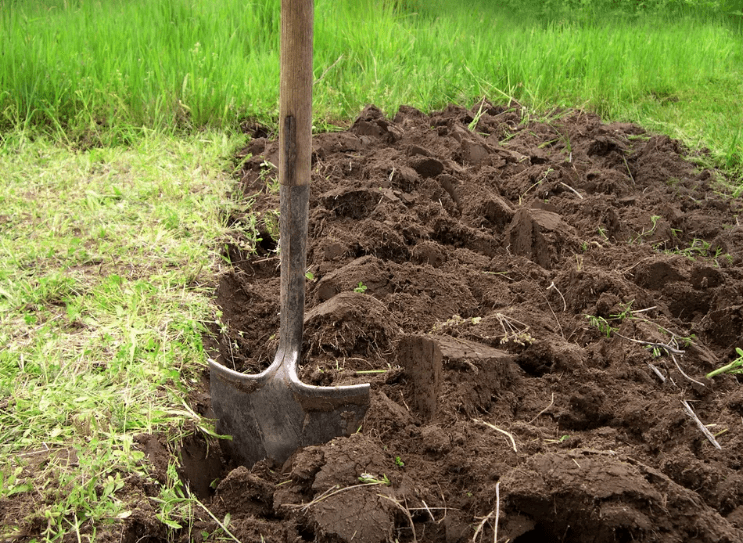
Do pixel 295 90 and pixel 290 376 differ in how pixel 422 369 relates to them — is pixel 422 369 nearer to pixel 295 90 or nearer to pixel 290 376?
pixel 290 376

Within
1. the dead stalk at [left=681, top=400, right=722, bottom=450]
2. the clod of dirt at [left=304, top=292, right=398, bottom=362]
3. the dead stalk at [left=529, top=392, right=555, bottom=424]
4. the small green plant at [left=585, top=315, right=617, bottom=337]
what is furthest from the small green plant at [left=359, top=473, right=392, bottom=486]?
the small green plant at [left=585, top=315, right=617, bottom=337]

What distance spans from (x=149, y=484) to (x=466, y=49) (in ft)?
14.6

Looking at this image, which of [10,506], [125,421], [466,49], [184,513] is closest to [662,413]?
[184,513]

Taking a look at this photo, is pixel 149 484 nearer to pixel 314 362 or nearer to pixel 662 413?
pixel 314 362

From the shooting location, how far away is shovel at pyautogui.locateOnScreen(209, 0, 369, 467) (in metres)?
1.77

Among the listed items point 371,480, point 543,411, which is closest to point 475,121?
point 543,411

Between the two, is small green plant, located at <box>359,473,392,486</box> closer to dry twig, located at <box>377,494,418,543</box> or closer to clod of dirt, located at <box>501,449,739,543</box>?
dry twig, located at <box>377,494,418,543</box>

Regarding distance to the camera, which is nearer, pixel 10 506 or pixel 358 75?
pixel 10 506

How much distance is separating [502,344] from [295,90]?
3.11 feet

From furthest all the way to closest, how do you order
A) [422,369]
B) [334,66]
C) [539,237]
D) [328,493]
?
[334,66] → [539,237] → [422,369] → [328,493]

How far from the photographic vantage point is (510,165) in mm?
3541

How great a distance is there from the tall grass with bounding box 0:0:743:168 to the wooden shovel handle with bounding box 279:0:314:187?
2.39 meters

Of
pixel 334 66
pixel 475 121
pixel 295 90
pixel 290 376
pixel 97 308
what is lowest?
pixel 97 308

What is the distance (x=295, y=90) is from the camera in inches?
69.9
